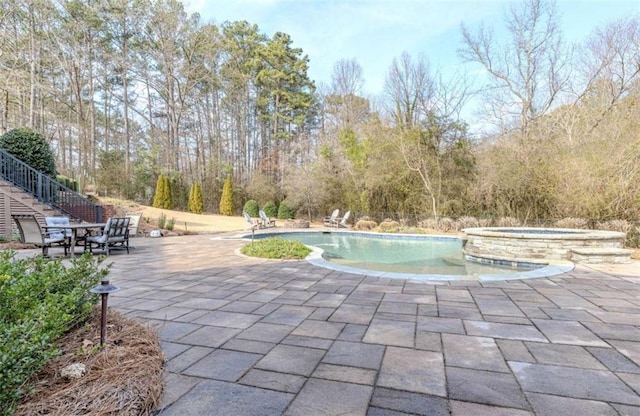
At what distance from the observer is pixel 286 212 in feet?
56.1

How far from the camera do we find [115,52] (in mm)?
18984

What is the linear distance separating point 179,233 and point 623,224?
1242 cm

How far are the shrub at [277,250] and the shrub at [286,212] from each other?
1033 cm

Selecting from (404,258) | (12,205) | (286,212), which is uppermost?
(12,205)

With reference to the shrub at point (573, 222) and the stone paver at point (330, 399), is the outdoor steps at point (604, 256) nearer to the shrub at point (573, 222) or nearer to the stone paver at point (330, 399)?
the shrub at point (573, 222)

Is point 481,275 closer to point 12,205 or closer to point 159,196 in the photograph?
point 12,205

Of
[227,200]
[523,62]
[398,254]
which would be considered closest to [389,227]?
[398,254]

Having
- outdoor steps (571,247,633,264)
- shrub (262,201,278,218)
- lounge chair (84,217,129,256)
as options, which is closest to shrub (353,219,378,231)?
shrub (262,201,278,218)

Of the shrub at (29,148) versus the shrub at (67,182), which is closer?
the shrub at (29,148)

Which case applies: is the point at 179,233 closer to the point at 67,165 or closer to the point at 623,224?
the point at 623,224

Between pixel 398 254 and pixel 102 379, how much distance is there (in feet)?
23.6

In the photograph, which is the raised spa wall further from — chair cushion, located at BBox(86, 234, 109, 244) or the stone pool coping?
chair cushion, located at BBox(86, 234, 109, 244)

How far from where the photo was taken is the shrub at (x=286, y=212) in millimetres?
17062

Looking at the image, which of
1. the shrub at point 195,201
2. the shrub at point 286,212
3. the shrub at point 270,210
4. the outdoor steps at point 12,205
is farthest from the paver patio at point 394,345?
the shrub at point 195,201
